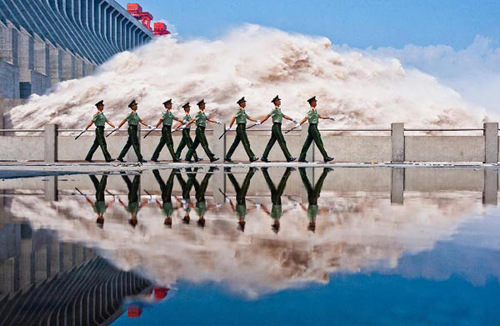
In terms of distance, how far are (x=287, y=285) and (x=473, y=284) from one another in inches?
41.3

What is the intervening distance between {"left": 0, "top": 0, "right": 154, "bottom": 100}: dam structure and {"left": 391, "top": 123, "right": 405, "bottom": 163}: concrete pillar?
39.9 m

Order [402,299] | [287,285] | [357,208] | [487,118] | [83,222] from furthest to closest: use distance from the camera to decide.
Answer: [487,118] → [357,208] → [83,222] → [287,285] → [402,299]

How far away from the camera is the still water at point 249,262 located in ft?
11.3

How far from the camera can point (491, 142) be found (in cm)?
2558

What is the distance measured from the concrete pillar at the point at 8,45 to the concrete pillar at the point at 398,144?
142ft

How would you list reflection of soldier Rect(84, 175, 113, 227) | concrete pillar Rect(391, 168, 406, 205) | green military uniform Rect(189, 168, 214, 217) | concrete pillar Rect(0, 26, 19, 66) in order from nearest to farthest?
reflection of soldier Rect(84, 175, 113, 227)
green military uniform Rect(189, 168, 214, 217)
concrete pillar Rect(391, 168, 406, 205)
concrete pillar Rect(0, 26, 19, 66)

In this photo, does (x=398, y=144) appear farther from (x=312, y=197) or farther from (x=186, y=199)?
(x=186, y=199)

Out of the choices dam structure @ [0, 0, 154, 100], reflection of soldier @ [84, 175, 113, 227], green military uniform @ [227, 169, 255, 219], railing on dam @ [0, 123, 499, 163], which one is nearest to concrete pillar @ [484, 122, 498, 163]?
railing on dam @ [0, 123, 499, 163]

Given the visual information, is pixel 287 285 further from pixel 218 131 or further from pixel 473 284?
pixel 218 131

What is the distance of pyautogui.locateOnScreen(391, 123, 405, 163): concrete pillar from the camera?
25.5 meters

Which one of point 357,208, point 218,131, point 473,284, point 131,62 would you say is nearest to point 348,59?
point 131,62

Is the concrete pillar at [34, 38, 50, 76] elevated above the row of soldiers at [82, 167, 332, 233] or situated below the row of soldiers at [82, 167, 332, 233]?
above

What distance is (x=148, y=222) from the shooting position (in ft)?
23.9

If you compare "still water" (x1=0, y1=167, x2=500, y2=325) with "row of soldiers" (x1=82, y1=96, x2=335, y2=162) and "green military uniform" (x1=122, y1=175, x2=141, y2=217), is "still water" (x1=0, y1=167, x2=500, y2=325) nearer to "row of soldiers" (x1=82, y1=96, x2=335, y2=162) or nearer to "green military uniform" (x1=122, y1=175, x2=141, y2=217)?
"green military uniform" (x1=122, y1=175, x2=141, y2=217)
